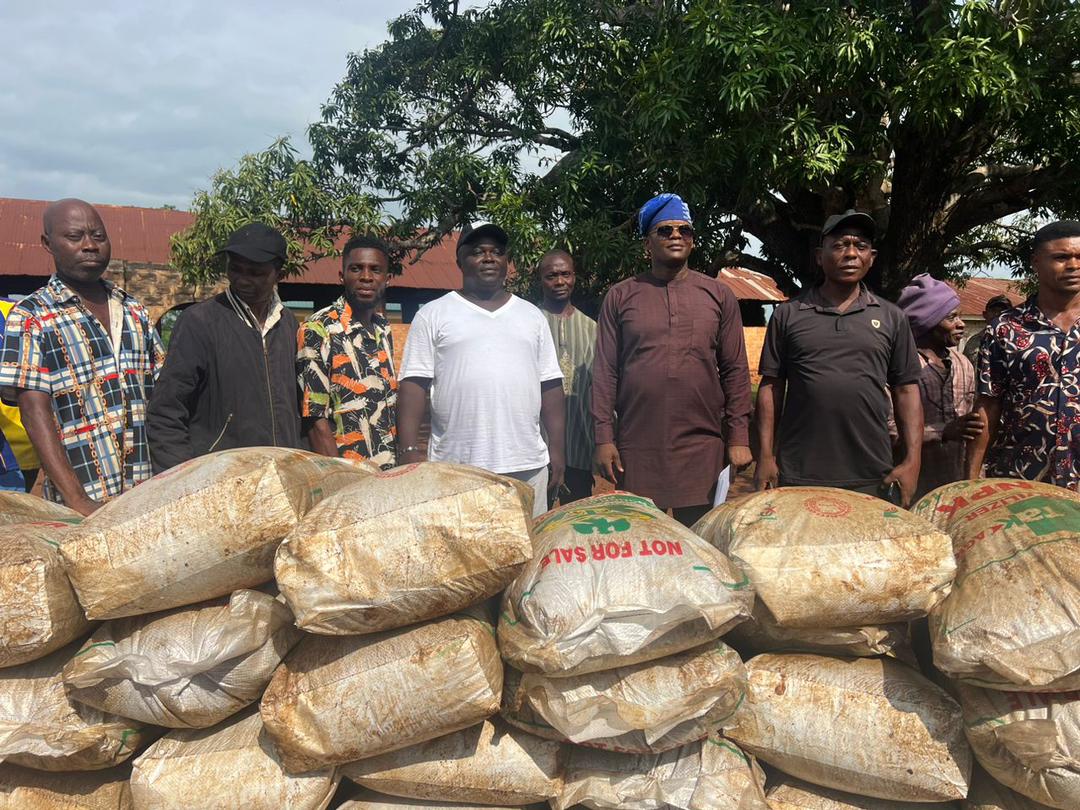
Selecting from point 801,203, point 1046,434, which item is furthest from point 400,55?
point 1046,434

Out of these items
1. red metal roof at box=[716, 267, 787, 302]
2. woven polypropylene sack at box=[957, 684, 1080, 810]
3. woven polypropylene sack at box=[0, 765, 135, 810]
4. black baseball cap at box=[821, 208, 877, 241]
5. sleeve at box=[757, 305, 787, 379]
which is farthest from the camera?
red metal roof at box=[716, 267, 787, 302]

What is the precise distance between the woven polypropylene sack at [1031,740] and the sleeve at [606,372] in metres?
1.58

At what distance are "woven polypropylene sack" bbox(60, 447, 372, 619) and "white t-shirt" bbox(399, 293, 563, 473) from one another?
1055 millimetres

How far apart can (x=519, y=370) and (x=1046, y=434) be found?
1.82m

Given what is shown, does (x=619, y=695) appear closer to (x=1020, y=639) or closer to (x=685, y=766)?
(x=685, y=766)

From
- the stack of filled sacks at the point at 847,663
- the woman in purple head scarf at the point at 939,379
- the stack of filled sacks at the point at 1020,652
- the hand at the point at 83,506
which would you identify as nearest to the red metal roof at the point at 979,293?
the woman in purple head scarf at the point at 939,379

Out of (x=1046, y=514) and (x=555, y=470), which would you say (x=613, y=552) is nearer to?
(x=1046, y=514)

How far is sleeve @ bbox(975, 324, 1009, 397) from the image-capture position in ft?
8.61

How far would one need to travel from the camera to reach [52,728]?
1743 mm

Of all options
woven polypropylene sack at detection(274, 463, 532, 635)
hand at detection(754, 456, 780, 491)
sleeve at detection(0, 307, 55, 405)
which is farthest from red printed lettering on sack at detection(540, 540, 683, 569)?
sleeve at detection(0, 307, 55, 405)

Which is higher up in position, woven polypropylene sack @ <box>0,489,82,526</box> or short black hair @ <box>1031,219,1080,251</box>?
short black hair @ <box>1031,219,1080,251</box>

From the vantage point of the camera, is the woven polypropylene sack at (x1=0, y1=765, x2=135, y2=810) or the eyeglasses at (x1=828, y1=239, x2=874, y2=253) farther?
the eyeglasses at (x1=828, y1=239, x2=874, y2=253)

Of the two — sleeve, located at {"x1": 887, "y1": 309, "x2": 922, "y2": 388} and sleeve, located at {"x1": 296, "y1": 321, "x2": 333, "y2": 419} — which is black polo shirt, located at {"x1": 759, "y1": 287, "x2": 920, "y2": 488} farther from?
sleeve, located at {"x1": 296, "y1": 321, "x2": 333, "y2": 419}

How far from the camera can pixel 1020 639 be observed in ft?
5.13
